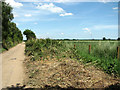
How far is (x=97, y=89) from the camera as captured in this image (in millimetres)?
3887

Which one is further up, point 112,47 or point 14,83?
point 112,47

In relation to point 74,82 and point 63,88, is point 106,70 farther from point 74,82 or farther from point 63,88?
point 63,88

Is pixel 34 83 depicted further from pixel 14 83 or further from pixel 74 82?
pixel 74 82

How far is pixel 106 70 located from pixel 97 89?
1.83 meters

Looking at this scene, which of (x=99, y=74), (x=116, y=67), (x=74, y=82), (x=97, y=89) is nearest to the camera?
(x=97, y=89)

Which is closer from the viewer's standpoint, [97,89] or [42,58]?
[97,89]

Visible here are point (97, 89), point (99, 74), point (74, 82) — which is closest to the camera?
point (97, 89)

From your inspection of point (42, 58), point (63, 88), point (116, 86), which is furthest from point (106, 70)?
point (42, 58)

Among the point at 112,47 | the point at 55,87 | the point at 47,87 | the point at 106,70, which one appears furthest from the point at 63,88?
the point at 112,47

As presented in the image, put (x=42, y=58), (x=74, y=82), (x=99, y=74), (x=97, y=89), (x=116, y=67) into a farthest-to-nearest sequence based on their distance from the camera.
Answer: (x=42, y=58) → (x=116, y=67) → (x=99, y=74) → (x=74, y=82) → (x=97, y=89)

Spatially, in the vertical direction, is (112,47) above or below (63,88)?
above

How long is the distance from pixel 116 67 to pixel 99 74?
935 mm

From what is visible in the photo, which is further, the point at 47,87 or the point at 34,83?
the point at 34,83

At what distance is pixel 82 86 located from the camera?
4.04 meters
